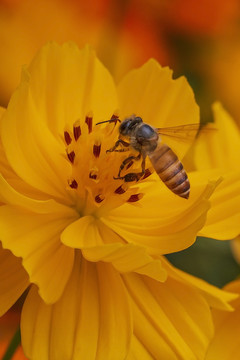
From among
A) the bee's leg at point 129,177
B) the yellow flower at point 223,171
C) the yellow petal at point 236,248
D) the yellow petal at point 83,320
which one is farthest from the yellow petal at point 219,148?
the yellow petal at point 83,320

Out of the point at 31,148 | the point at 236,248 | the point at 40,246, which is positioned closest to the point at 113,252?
the point at 40,246

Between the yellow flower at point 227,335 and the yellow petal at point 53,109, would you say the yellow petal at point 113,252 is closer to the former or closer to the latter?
the yellow petal at point 53,109

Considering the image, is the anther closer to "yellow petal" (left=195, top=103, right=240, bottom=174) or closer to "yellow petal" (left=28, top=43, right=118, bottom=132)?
"yellow petal" (left=28, top=43, right=118, bottom=132)

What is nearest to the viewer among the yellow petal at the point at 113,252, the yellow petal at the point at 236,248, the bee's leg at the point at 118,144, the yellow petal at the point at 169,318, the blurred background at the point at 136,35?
the yellow petal at the point at 113,252

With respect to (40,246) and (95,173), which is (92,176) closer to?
(95,173)

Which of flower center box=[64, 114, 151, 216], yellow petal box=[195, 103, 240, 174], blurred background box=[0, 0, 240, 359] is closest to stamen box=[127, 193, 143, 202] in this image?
flower center box=[64, 114, 151, 216]
